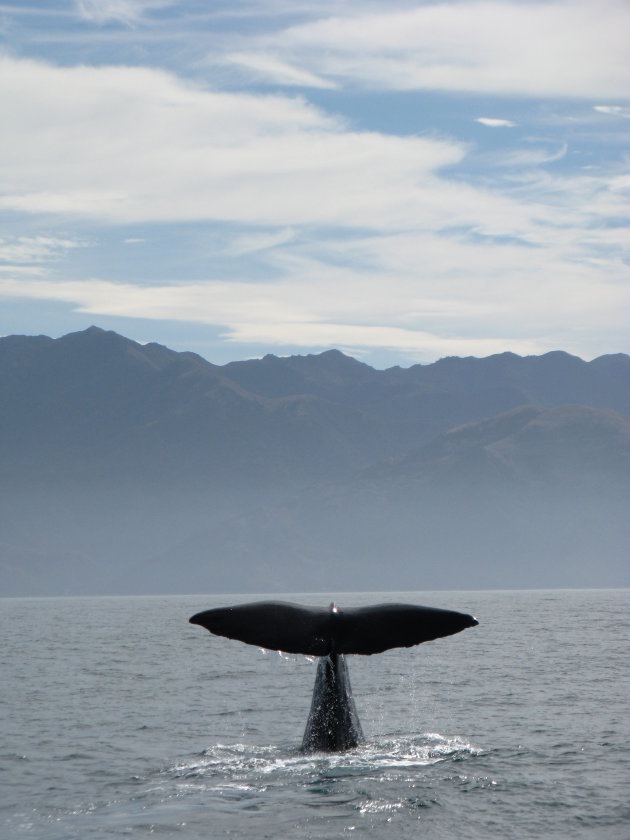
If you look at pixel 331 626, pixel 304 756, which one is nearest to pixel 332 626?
pixel 331 626

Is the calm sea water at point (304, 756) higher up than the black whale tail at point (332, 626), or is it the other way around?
the black whale tail at point (332, 626)

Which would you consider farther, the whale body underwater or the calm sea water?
the calm sea water

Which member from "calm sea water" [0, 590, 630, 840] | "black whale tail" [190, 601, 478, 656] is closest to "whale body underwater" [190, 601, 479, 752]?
"black whale tail" [190, 601, 478, 656]

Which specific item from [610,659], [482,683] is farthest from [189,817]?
[610,659]

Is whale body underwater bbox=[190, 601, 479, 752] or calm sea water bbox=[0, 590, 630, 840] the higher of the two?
whale body underwater bbox=[190, 601, 479, 752]

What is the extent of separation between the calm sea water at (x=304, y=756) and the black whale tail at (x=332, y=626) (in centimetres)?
210

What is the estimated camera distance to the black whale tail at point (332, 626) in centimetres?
1496

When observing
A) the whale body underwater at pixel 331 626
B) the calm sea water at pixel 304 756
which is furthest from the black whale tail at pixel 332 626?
the calm sea water at pixel 304 756

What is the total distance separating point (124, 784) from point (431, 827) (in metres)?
5.08

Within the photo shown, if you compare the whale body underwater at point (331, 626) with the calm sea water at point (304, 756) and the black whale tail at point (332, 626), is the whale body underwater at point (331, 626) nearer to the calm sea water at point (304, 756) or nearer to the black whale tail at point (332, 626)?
the black whale tail at point (332, 626)

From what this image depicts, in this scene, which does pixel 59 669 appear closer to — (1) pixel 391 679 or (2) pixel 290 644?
(1) pixel 391 679

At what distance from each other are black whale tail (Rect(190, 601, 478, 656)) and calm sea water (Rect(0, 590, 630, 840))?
210 centimetres

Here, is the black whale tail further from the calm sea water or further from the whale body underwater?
the calm sea water

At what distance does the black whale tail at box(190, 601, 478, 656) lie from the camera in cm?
1496
